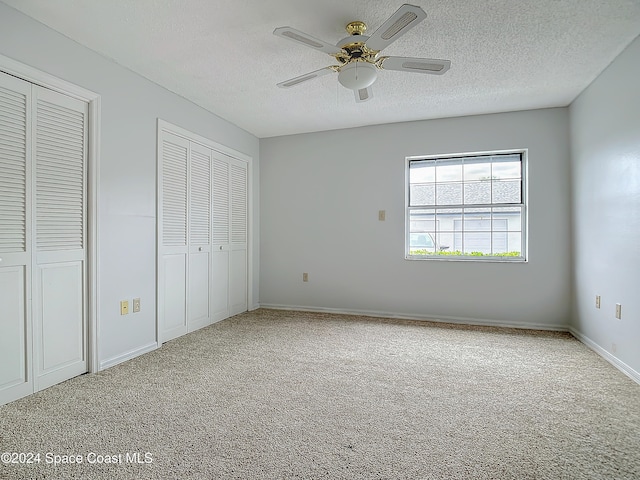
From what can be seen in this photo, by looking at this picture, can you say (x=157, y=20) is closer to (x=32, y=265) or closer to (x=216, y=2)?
(x=216, y=2)

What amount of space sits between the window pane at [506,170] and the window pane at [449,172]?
367 mm

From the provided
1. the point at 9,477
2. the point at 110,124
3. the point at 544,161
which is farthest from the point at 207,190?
the point at 544,161

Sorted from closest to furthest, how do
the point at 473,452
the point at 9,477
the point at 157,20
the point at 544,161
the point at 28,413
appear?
the point at 9,477 < the point at 473,452 < the point at 28,413 < the point at 157,20 < the point at 544,161

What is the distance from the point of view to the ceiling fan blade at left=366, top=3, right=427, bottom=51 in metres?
1.79

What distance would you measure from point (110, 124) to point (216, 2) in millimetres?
1326

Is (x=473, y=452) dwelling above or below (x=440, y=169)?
below

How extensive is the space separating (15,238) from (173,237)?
1373 mm

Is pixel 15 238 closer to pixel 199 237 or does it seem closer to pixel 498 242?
pixel 199 237

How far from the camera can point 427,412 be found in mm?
2035

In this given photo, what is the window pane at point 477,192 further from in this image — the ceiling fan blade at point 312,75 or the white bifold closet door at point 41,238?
the white bifold closet door at point 41,238

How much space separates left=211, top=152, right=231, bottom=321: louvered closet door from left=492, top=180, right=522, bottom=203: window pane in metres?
3.14

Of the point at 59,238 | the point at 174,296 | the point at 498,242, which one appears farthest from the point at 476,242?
the point at 59,238

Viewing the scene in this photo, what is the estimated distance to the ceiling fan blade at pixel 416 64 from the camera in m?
2.25

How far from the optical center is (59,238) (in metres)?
2.45
